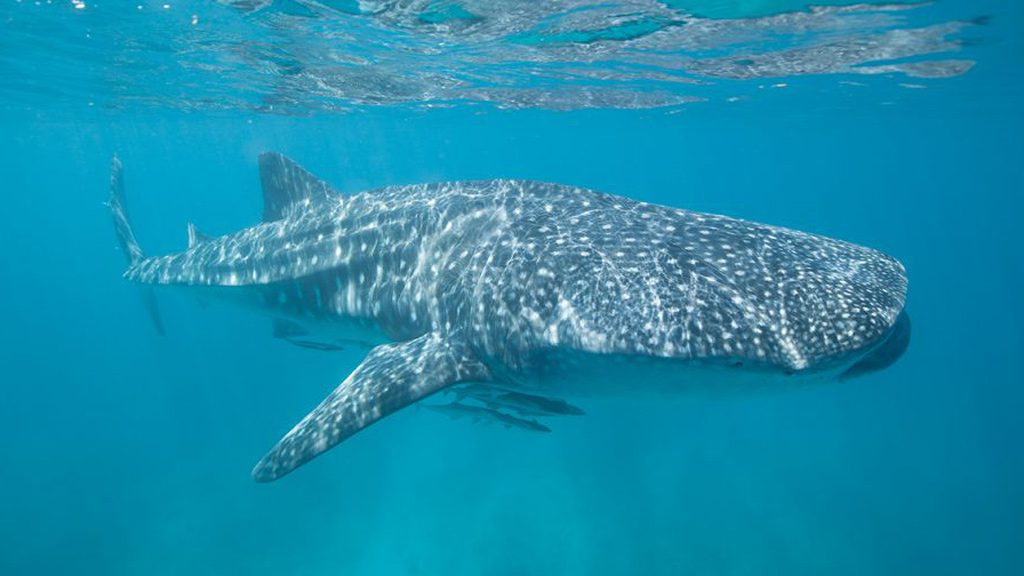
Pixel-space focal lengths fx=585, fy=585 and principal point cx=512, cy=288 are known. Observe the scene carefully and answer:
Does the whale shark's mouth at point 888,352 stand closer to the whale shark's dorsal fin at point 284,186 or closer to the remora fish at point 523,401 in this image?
the remora fish at point 523,401

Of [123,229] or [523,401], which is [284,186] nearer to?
[523,401]

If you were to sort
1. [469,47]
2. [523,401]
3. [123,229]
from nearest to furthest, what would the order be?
[523,401], [123,229], [469,47]

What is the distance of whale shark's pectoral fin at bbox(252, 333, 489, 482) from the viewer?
605 centimetres

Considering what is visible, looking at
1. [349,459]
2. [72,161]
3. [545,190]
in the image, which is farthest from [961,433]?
[72,161]

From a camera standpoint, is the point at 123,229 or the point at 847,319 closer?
the point at 847,319

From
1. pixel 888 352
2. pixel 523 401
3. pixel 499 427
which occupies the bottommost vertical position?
pixel 499 427

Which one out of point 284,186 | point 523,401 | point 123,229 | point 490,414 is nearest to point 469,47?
point 284,186

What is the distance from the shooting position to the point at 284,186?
11.1 m

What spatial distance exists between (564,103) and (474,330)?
89.7 ft

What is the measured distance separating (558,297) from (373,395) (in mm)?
2273

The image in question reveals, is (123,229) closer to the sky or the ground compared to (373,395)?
closer to the ground

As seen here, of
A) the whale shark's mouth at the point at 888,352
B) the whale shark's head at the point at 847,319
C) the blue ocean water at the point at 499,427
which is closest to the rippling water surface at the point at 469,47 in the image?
the blue ocean water at the point at 499,427

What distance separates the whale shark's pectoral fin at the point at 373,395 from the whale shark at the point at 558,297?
0.07 ft

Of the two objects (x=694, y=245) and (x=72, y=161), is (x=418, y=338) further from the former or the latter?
(x=72, y=161)
